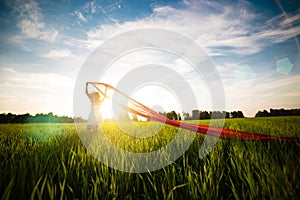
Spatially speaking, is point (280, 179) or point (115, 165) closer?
point (280, 179)

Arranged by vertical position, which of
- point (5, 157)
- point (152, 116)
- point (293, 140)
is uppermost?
point (152, 116)

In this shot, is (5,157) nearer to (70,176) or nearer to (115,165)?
(70,176)

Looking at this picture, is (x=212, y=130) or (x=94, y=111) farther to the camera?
(x=94, y=111)

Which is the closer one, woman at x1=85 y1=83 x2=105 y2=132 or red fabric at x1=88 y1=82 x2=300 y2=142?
red fabric at x1=88 y1=82 x2=300 y2=142

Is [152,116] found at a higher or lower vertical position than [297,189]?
higher

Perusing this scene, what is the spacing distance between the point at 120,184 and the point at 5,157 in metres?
1.67

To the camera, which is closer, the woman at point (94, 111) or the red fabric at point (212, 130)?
the red fabric at point (212, 130)

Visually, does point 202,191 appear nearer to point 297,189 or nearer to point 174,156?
point 297,189

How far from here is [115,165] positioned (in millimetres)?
1979

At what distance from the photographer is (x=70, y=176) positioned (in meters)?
1.67

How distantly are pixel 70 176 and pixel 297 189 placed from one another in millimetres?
1898

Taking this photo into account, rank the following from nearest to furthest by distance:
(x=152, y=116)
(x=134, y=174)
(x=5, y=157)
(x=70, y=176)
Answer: (x=70, y=176) < (x=134, y=174) < (x=5, y=157) < (x=152, y=116)

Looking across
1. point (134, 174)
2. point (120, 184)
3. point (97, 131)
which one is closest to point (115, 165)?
point (134, 174)

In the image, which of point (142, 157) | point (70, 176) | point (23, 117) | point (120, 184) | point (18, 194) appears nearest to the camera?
point (18, 194)
